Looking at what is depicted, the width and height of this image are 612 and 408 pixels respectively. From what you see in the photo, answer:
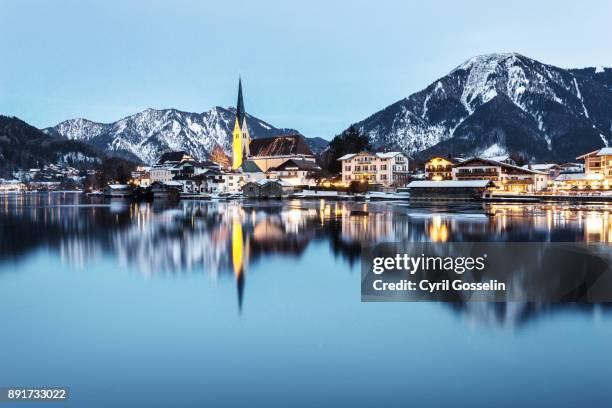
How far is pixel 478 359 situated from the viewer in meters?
6.21

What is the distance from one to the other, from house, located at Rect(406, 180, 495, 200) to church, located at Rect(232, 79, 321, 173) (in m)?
23.5

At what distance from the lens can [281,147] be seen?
262 ft

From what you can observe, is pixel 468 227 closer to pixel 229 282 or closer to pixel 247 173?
pixel 229 282

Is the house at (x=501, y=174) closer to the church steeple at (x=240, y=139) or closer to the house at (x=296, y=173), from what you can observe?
the house at (x=296, y=173)

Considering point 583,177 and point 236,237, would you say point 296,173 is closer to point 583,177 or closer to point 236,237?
point 583,177

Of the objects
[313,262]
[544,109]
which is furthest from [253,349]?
[544,109]

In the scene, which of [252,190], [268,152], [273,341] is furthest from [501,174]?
[273,341]

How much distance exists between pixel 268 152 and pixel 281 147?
269 cm

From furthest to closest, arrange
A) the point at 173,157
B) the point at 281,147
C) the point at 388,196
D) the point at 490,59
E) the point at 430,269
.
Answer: the point at 490,59, the point at 173,157, the point at 281,147, the point at 388,196, the point at 430,269

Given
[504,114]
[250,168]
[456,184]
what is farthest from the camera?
[504,114]

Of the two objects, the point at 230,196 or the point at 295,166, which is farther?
the point at 295,166

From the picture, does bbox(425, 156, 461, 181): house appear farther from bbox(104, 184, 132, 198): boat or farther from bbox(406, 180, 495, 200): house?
bbox(104, 184, 132, 198): boat

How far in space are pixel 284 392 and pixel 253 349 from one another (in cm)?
141

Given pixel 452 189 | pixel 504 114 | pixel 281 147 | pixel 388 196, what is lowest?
pixel 388 196
